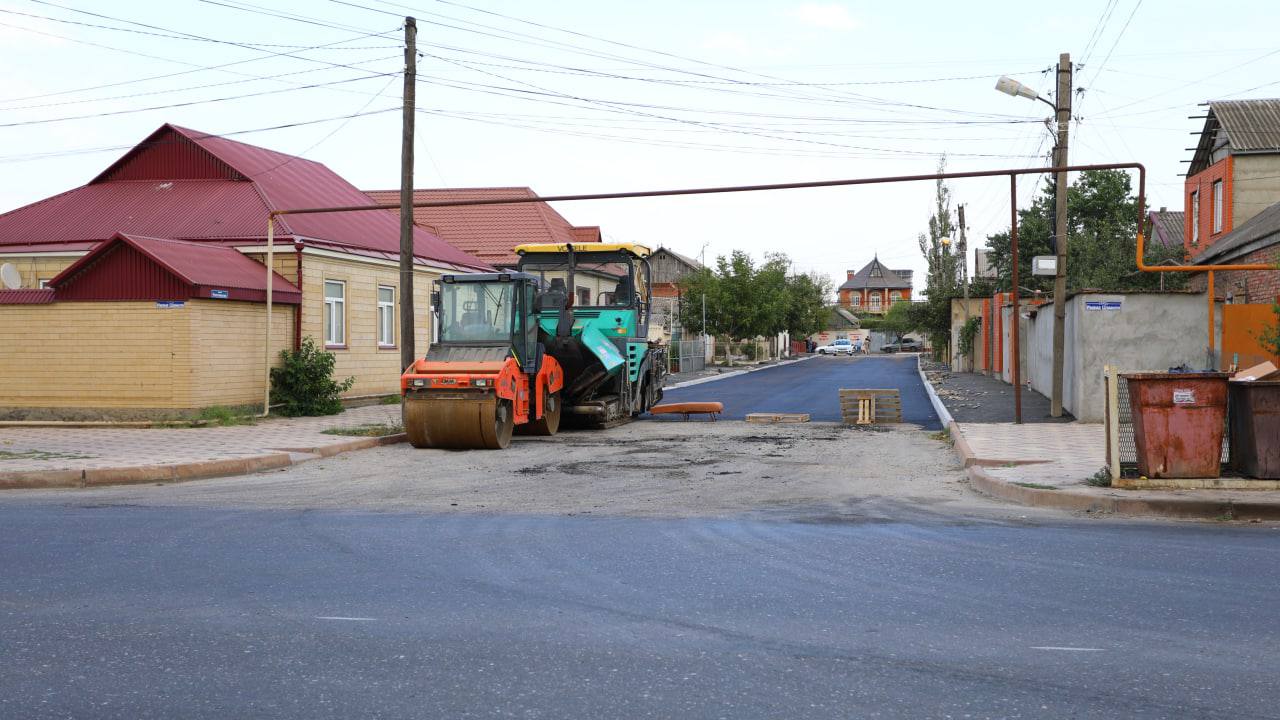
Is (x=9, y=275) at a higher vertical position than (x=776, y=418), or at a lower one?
higher

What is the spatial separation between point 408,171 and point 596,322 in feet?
14.7

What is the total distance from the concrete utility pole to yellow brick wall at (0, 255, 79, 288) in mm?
9057

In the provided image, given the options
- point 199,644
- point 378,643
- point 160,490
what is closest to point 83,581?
point 199,644

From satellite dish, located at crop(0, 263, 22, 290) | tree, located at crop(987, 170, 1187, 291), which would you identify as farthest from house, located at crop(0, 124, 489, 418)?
tree, located at crop(987, 170, 1187, 291)

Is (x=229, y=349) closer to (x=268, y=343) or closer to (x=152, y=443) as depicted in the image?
(x=268, y=343)

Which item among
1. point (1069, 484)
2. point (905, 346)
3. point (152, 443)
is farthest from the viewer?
point (905, 346)

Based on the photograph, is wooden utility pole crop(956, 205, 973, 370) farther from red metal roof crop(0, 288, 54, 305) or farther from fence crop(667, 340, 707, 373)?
red metal roof crop(0, 288, 54, 305)

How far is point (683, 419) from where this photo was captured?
74.9 feet

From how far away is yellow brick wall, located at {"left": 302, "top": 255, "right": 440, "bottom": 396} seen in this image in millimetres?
23734

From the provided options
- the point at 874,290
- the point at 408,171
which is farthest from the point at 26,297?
the point at 874,290

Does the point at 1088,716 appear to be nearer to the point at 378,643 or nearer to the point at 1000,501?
the point at 378,643

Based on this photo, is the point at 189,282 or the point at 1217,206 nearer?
the point at 189,282

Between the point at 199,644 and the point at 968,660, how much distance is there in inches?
149

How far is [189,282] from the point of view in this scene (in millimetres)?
19719
